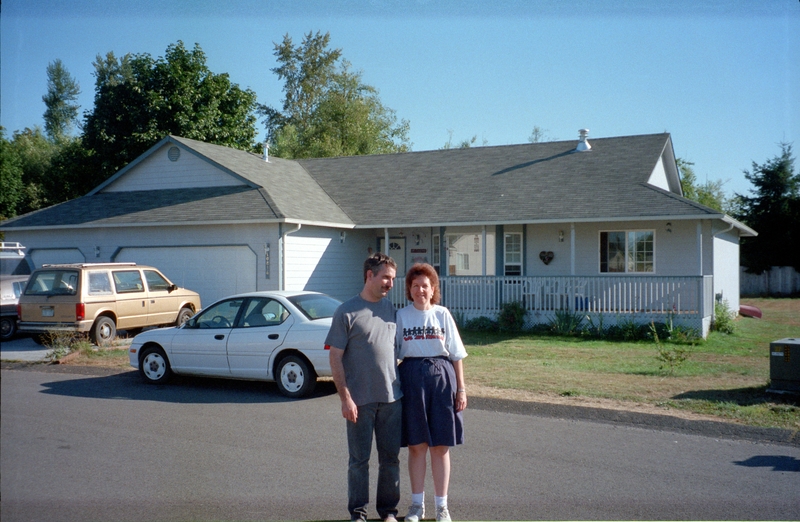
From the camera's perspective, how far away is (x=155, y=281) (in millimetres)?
16766

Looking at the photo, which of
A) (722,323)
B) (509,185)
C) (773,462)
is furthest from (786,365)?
(509,185)

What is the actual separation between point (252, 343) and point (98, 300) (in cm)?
630

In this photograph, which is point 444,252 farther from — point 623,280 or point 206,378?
point 206,378

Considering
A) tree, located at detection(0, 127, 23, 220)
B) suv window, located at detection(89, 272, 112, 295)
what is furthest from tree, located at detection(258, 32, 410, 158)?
tree, located at detection(0, 127, 23, 220)

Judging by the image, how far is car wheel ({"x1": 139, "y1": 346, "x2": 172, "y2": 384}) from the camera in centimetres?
1101

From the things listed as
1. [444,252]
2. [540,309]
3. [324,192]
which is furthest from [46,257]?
[540,309]

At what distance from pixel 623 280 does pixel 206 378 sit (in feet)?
34.5

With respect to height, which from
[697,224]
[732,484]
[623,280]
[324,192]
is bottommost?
[732,484]

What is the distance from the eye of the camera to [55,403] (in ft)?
30.5

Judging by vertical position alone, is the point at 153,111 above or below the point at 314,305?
above

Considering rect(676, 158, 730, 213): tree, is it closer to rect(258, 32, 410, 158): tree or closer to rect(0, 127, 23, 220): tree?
rect(258, 32, 410, 158): tree

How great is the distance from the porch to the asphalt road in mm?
8881

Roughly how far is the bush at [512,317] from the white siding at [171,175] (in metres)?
8.32

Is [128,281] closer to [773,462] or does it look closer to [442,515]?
[442,515]
